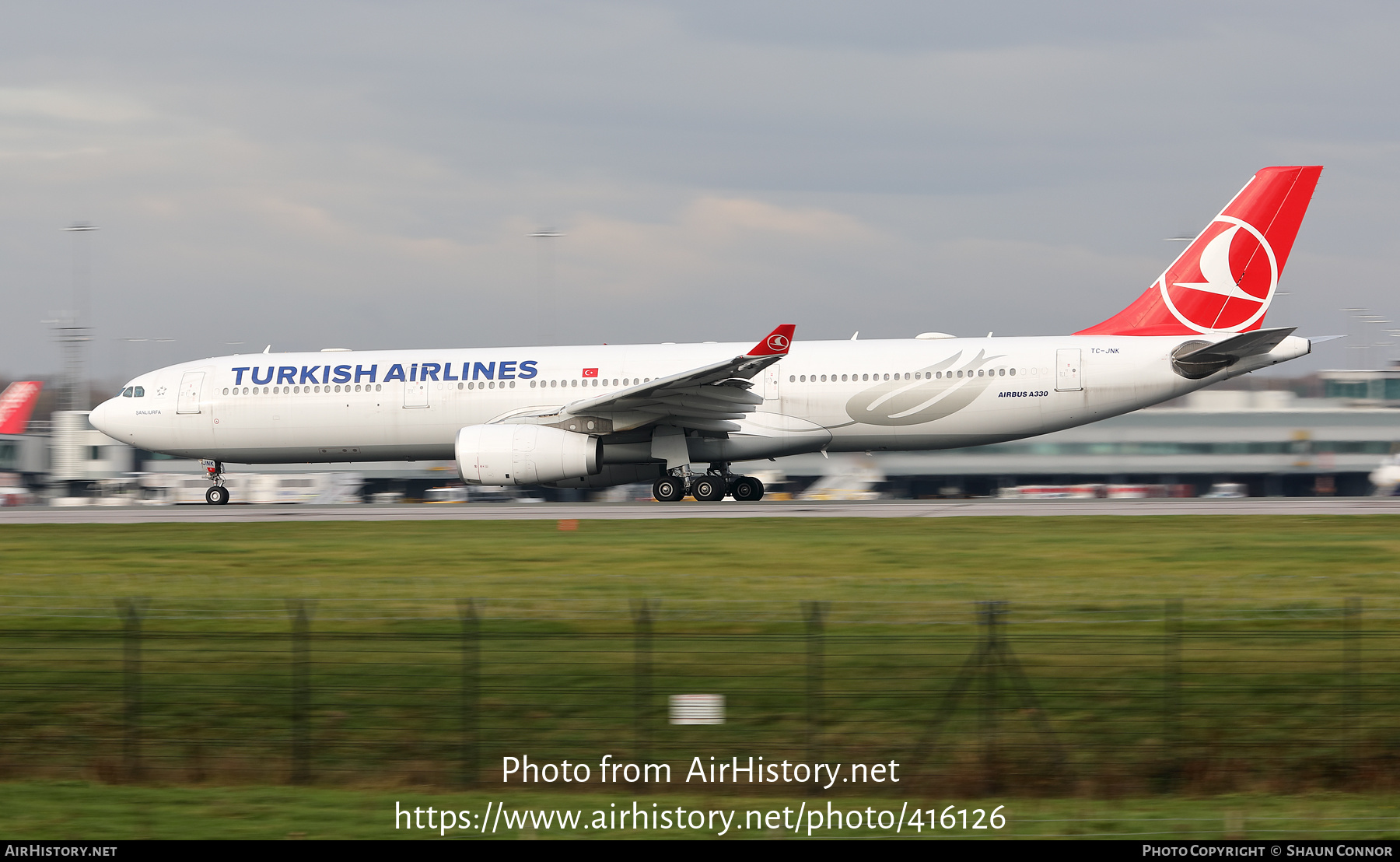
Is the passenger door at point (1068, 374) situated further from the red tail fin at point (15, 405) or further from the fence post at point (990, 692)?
the red tail fin at point (15, 405)

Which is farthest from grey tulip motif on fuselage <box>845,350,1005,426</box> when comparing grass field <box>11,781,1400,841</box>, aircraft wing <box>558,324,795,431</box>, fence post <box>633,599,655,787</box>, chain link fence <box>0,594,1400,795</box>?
grass field <box>11,781,1400,841</box>

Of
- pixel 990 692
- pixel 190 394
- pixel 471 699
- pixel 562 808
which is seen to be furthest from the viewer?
pixel 190 394

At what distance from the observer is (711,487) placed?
30031 mm

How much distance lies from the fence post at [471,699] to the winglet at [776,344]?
16467 millimetres

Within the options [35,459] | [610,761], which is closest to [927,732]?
[610,761]

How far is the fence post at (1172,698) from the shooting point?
31.3 feet

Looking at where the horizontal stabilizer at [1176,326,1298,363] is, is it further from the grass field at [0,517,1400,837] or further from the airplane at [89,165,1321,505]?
the grass field at [0,517,1400,837]

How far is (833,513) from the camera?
26.6 m

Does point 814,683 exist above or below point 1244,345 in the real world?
below

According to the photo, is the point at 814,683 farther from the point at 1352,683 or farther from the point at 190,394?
the point at 190,394

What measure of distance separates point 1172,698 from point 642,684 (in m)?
4.16

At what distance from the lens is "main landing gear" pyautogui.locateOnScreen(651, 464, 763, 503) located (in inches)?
1173

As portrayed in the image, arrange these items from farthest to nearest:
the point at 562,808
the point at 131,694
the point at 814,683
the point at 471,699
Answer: the point at 131,694 → the point at 814,683 → the point at 471,699 → the point at 562,808

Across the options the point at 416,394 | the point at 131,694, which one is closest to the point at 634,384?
the point at 416,394
